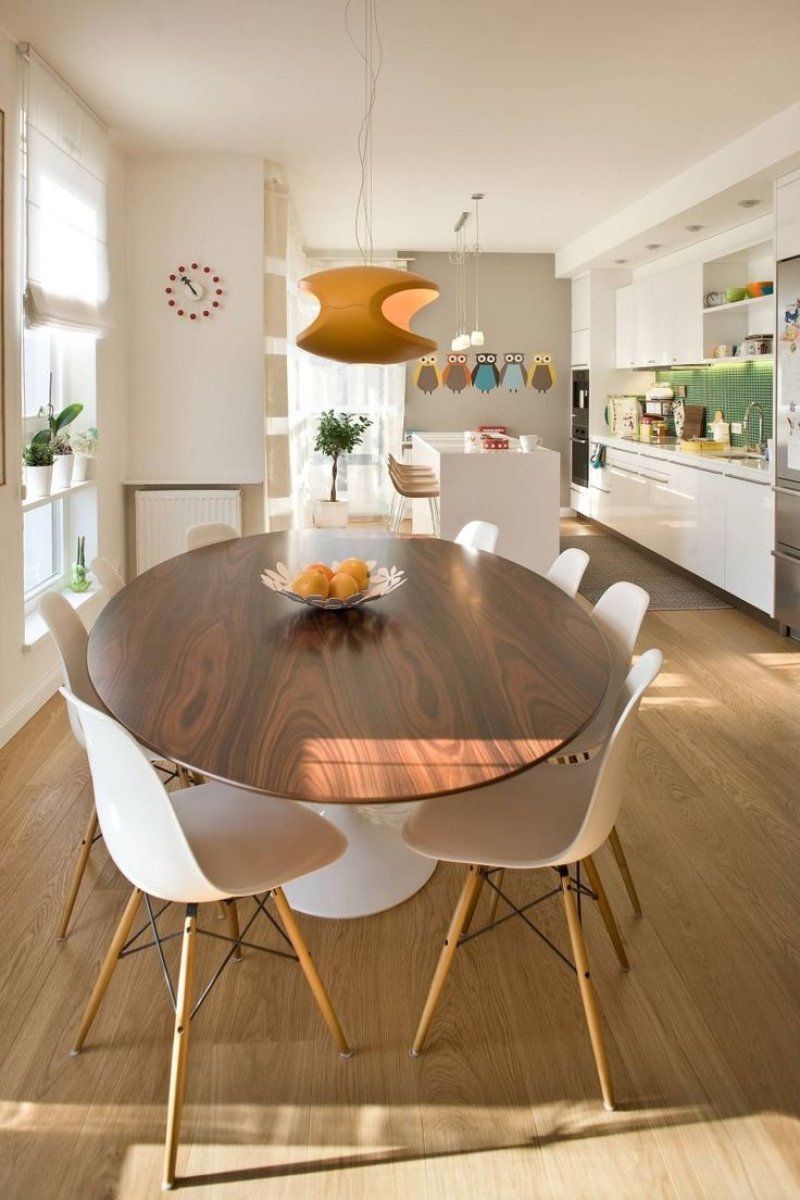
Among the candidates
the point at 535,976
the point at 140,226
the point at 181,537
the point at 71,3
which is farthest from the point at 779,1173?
the point at 140,226

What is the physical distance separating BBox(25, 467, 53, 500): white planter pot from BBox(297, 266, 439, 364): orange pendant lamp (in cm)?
178

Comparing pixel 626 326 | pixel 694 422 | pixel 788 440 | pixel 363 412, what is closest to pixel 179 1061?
pixel 788 440

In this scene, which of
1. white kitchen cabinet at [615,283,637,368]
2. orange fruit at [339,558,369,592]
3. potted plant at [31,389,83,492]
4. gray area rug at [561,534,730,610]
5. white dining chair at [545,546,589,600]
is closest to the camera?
orange fruit at [339,558,369,592]

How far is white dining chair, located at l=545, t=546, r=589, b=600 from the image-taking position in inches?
128

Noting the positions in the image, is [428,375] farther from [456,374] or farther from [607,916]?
[607,916]

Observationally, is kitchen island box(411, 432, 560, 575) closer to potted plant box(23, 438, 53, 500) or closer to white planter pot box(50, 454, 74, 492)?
white planter pot box(50, 454, 74, 492)

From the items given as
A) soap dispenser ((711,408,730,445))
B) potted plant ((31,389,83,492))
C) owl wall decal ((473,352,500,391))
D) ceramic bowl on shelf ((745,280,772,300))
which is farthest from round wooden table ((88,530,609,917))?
owl wall decal ((473,352,500,391))

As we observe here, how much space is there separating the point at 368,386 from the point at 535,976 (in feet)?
27.3

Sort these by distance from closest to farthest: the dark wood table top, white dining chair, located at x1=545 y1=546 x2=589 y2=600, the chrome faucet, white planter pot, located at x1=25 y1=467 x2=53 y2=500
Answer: the dark wood table top
white dining chair, located at x1=545 y1=546 x2=589 y2=600
white planter pot, located at x1=25 y1=467 x2=53 y2=500
the chrome faucet

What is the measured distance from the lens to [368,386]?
33.0 ft

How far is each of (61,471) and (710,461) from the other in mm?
3972

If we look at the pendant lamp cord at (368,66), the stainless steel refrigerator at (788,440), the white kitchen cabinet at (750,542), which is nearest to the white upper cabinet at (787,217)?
the stainless steel refrigerator at (788,440)

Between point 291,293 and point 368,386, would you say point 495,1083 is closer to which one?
point 291,293

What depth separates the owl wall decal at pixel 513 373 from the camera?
10086 millimetres
